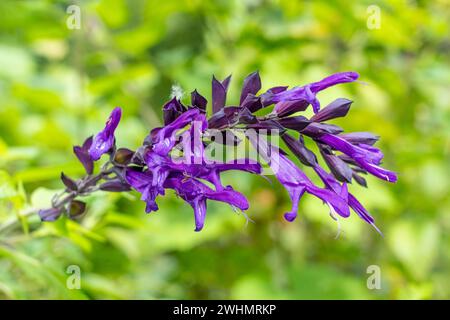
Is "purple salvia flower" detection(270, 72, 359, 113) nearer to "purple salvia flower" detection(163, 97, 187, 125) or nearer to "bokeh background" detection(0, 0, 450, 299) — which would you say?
"purple salvia flower" detection(163, 97, 187, 125)

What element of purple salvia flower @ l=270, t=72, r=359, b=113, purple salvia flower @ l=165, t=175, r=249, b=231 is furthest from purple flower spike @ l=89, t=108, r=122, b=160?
purple salvia flower @ l=270, t=72, r=359, b=113

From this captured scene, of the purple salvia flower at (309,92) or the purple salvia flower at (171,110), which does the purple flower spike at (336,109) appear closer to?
the purple salvia flower at (309,92)

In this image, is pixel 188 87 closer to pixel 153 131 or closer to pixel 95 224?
pixel 95 224

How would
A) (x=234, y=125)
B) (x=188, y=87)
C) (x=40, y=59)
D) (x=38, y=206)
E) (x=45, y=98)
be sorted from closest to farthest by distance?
(x=234, y=125) → (x=38, y=206) → (x=188, y=87) → (x=45, y=98) → (x=40, y=59)

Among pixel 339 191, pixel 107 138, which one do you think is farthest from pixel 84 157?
pixel 339 191

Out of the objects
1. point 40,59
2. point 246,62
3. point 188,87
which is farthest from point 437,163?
point 40,59

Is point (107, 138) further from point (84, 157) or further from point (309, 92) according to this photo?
point (309, 92)
